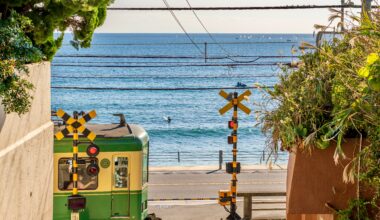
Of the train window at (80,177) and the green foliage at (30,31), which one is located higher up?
the green foliage at (30,31)

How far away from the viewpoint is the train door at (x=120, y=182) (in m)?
19.2

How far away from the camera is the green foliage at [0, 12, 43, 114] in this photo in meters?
8.73

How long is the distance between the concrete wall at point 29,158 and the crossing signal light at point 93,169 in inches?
219

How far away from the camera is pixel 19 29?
9.59 metres

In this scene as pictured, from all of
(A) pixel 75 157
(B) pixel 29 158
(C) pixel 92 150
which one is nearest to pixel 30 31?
(B) pixel 29 158

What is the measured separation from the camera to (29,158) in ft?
35.7

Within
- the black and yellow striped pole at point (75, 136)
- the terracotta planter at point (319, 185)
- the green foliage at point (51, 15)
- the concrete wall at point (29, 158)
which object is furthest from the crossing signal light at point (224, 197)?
the terracotta planter at point (319, 185)

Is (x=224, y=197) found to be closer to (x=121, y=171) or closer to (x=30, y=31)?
(x=121, y=171)

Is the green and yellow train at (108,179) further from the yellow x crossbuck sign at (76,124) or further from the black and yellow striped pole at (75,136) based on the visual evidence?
the yellow x crossbuck sign at (76,124)

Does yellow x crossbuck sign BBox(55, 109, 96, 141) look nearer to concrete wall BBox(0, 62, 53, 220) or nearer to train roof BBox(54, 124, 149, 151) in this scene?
train roof BBox(54, 124, 149, 151)

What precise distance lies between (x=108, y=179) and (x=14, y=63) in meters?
10.6

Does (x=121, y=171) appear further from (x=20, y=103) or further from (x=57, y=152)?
(x=20, y=103)

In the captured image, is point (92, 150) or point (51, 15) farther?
point (92, 150)

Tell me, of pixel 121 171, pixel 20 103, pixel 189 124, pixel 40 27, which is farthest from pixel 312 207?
pixel 189 124
